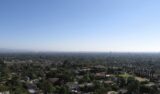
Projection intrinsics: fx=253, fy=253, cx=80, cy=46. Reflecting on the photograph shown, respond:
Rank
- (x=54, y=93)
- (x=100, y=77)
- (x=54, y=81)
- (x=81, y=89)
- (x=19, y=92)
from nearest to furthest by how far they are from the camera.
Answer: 1. (x=19, y=92)
2. (x=54, y=93)
3. (x=81, y=89)
4. (x=54, y=81)
5. (x=100, y=77)

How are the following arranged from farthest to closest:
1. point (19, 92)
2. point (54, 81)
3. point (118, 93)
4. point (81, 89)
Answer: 1. point (54, 81)
2. point (81, 89)
3. point (118, 93)
4. point (19, 92)

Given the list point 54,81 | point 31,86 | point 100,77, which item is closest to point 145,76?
point 100,77

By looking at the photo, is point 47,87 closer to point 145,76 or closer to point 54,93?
point 54,93

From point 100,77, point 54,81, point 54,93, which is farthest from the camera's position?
point 100,77

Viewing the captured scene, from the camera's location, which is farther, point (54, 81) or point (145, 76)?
point (145, 76)

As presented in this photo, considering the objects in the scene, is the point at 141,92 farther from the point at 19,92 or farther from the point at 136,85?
the point at 19,92

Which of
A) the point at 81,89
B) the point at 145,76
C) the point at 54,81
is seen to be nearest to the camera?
the point at 81,89

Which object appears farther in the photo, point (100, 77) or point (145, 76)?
point (145, 76)

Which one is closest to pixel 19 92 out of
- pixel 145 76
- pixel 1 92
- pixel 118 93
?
pixel 1 92

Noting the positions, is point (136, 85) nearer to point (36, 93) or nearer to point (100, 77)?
point (36, 93)
